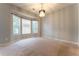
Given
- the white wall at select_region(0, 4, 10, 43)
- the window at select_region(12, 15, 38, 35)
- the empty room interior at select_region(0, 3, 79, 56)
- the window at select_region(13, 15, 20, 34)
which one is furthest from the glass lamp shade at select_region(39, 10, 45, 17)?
the white wall at select_region(0, 4, 10, 43)

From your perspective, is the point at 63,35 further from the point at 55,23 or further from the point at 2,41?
the point at 2,41

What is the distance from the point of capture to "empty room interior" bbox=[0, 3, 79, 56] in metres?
1.96

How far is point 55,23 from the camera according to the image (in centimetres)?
210

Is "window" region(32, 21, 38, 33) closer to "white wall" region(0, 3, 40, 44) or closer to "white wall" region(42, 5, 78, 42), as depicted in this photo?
"white wall" region(42, 5, 78, 42)

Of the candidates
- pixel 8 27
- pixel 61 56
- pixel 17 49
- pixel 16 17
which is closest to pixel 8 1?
pixel 16 17

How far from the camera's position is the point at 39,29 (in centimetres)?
212

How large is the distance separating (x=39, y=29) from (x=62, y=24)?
0.41 metres

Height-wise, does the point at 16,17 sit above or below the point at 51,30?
above

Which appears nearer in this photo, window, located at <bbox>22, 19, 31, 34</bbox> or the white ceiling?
the white ceiling

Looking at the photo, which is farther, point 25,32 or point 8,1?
point 25,32

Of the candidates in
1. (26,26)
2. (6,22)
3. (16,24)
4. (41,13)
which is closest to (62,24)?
(41,13)

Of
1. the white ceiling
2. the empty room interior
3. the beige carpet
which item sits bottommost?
the beige carpet

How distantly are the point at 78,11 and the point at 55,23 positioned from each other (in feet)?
1.41

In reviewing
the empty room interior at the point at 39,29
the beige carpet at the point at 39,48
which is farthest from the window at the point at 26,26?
the beige carpet at the point at 39,48
